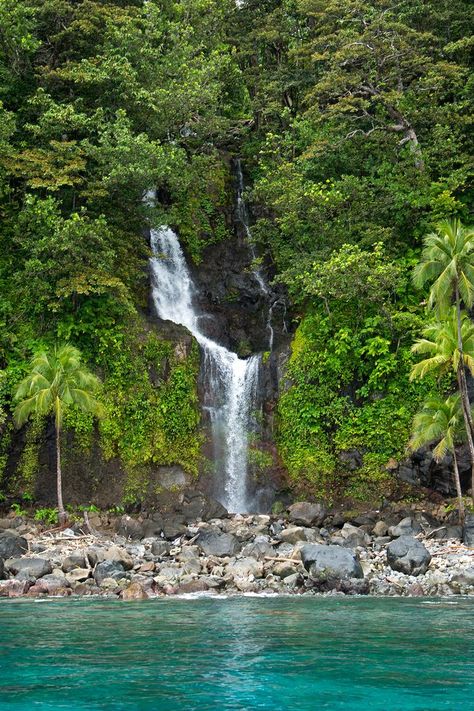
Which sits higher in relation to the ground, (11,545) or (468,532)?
(11,545)

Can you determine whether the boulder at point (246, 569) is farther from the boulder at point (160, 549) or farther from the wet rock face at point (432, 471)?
the wet rock face at point (432, 471)

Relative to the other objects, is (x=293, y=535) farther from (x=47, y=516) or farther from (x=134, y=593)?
(x=47, y=516)

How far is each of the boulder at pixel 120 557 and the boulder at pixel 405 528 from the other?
8.30 meters

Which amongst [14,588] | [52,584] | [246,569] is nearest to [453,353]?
[246,569]

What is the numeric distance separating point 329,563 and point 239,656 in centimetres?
784

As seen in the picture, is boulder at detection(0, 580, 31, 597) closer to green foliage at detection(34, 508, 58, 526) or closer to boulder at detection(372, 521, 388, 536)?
green foliage at detection(34, 508, 58, 526)

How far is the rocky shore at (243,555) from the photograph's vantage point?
56.9ft

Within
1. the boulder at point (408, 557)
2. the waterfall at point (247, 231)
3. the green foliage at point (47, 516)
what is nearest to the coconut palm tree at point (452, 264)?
the boulder at point (408, 557)

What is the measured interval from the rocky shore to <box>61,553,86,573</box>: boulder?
3cm

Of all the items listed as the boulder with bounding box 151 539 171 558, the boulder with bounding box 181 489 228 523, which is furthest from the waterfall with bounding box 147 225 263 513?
the boulder with bounding box 151 539 171 558

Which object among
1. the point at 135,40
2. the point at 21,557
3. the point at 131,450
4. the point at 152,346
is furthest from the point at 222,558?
the point at 135,40

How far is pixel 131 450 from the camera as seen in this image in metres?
27.6

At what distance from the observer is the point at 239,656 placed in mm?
10352

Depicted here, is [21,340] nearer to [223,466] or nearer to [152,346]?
[152,346]
